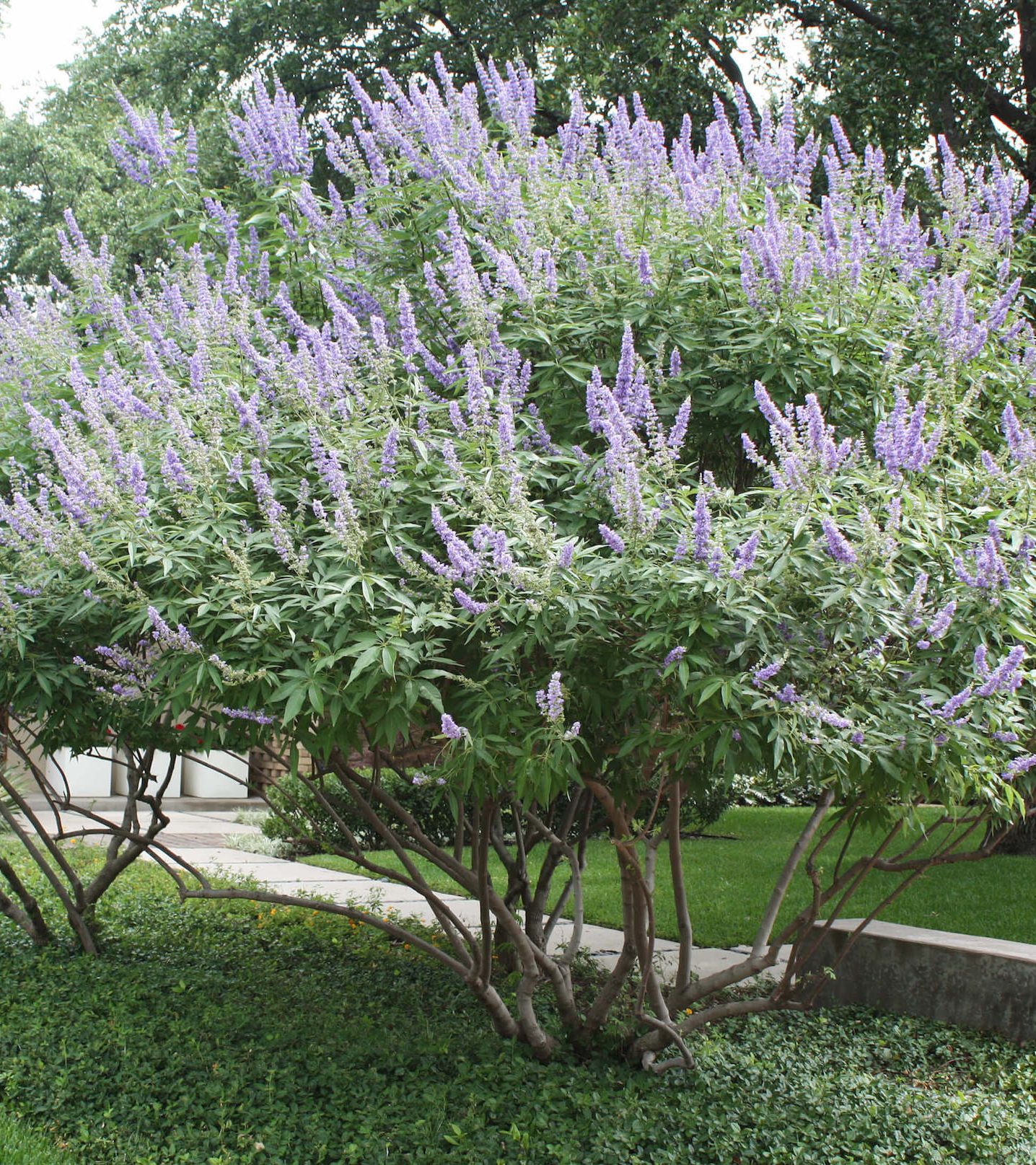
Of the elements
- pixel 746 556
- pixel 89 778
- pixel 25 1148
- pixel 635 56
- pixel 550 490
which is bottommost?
pixel 25 1148

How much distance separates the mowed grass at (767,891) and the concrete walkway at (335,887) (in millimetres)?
299

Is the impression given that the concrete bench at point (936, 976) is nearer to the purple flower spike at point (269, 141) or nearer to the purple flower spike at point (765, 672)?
the purple flower spike at point (765, 672)

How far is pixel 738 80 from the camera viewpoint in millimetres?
13539

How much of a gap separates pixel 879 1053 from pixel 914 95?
9760 millimetres

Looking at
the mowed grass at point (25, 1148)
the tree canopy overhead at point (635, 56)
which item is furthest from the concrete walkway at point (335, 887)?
the tree canopy overhead at point (635, 56)

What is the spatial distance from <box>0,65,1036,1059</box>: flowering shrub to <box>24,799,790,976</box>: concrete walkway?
8.55 feet

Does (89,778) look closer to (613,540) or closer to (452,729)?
(452,729)

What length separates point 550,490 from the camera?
3910 millimetres

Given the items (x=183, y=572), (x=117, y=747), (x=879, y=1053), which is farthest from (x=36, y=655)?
(x=879, y=1053)

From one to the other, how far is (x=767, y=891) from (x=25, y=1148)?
23.6ft

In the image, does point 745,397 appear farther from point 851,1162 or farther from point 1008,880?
point 1008,880

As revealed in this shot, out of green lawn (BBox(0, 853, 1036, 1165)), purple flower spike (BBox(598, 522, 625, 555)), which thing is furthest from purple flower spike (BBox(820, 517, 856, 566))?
green lawn (BBox(0, 853, 1036, 1165))

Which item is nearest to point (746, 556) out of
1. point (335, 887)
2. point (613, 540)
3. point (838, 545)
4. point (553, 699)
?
point (838, 545)

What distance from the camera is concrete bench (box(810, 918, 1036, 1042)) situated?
5988 mm
